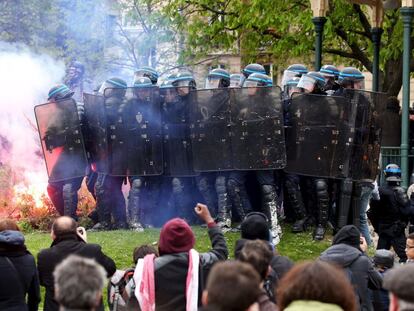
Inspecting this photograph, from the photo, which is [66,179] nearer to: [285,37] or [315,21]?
[315,21]

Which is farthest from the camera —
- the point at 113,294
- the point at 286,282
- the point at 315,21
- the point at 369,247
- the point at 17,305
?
the point at 315,21

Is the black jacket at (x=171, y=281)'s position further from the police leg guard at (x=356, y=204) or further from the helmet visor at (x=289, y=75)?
the helmet visor at (x=289, y=75)

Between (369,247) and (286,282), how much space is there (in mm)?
7441

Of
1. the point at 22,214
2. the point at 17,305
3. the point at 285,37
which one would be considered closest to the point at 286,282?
the point at 17,305

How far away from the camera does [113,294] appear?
23.1ft

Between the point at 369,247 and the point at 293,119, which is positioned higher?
the point at 293,119

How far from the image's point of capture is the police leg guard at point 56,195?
12.2 m

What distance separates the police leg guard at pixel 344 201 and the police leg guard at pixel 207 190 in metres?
1.63

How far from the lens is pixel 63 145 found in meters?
11.9

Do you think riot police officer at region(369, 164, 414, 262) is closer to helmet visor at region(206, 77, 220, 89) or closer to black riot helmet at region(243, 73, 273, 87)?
black riot helmet at region(243, 73, 273, 87)

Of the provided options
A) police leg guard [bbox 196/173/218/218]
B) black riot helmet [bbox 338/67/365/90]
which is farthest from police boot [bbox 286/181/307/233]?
black riot helmet [bbox 338/67/365/90]

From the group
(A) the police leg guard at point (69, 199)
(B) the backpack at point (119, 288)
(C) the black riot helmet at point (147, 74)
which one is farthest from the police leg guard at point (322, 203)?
(B) the backpack at point (119, 288)

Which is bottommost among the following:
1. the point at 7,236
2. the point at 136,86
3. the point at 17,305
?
the point at 17,305

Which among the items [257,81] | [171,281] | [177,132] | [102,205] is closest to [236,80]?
[257,81]
